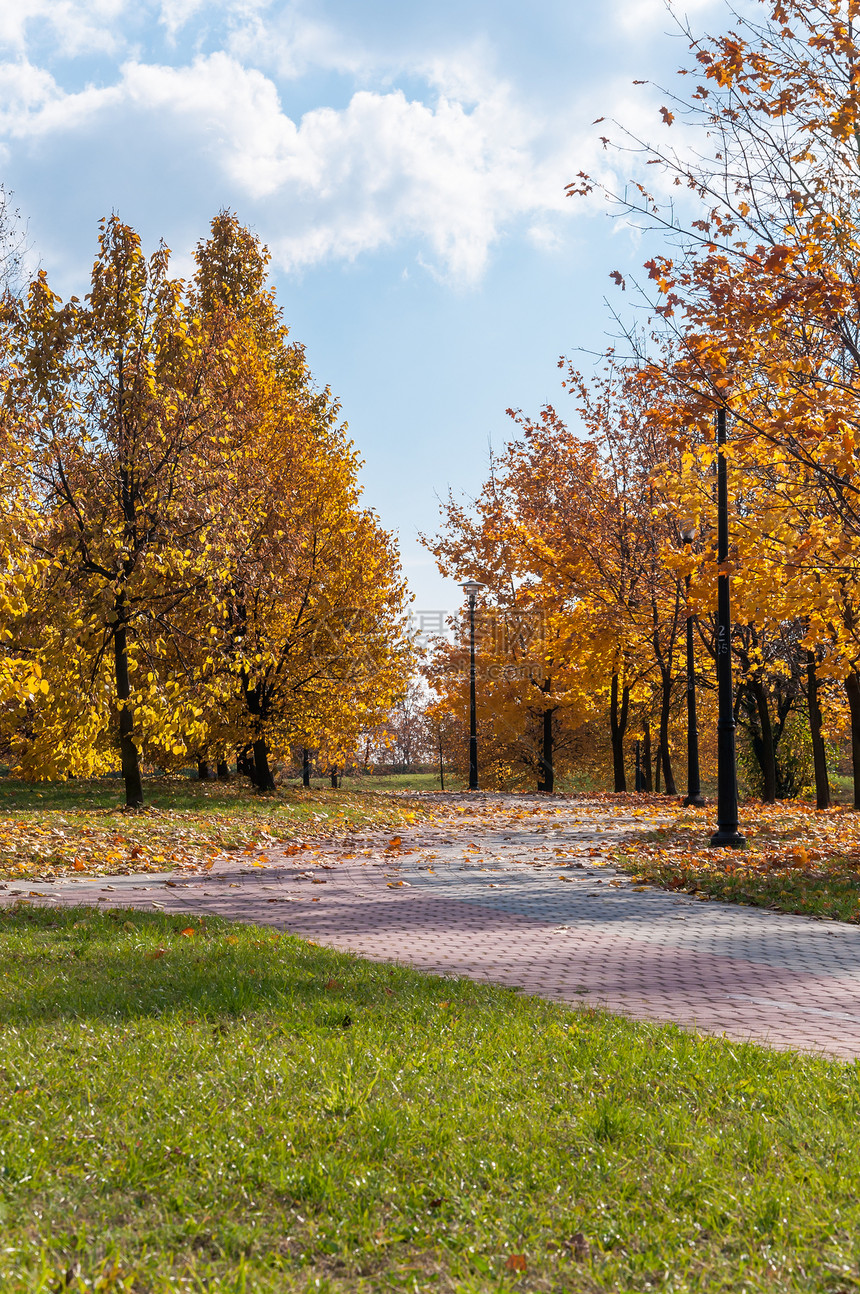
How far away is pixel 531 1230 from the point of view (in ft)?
9.46

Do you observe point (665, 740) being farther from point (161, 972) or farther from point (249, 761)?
point (161, 972)

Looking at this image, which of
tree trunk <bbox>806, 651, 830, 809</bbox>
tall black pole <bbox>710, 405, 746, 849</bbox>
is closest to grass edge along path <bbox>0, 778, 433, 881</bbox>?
tall black pole <bbox>710, 405, 746, 849</bbox>

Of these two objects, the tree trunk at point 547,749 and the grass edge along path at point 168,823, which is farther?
the tree trunk at point 547,749

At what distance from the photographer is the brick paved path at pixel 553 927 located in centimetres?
582

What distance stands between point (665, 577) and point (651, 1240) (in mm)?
21039

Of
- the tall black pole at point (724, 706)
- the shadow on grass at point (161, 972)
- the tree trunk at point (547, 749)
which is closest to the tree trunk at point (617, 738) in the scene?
the tree trunk at point (547, 749)

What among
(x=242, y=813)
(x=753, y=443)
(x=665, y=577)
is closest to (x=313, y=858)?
(x=242, y=813)

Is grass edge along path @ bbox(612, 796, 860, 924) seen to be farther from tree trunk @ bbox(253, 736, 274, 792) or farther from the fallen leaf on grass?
tree trunk @ bbox(253, 736, 274, 792)

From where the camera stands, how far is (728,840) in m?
13.4

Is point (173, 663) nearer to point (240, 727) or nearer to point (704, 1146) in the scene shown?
point (240, 727)

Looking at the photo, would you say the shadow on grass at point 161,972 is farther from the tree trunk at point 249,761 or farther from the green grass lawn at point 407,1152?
the tree trunk at point 249,761

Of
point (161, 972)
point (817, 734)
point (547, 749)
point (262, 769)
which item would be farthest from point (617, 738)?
point (161, 972)

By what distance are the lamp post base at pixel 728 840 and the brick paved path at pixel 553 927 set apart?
5.79 ft

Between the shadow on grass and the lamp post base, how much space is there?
26.6 ft
